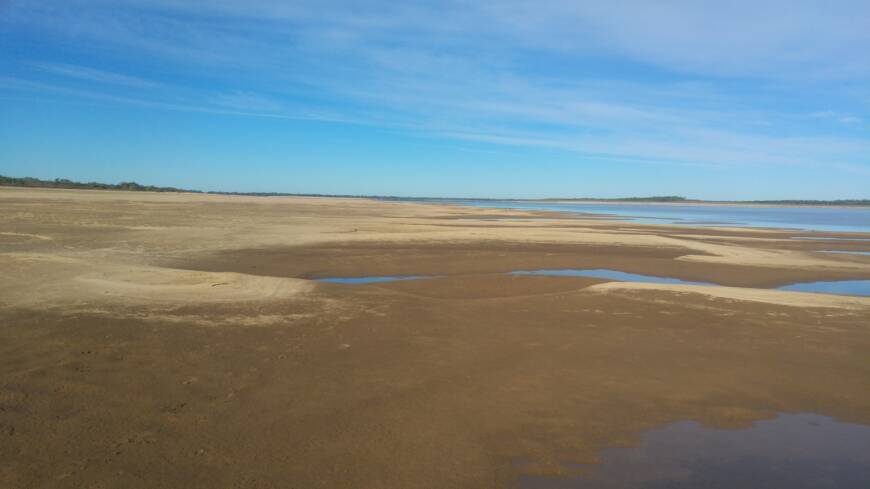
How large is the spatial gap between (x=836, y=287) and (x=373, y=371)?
51.7 ft

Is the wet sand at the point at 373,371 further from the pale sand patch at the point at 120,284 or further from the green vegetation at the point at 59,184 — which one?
the green vegetation at the point at 59,184

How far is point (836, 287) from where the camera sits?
15.9m

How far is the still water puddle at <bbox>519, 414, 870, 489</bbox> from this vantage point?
4.65m

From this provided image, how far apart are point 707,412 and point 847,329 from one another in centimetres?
608

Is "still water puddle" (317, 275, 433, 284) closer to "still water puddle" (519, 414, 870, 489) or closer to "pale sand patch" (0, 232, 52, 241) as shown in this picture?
"still water puddle" (519, 414, 870, 489)

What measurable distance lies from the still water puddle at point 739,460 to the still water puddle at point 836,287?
444 inches

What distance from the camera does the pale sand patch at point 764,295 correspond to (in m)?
12.2

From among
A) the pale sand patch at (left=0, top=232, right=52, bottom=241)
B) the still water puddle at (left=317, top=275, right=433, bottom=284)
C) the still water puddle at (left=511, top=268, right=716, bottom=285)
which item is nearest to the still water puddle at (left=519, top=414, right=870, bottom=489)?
the still water puddle at (left=317, top=275, right=433, bottom=284)

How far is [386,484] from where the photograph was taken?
4457 mm

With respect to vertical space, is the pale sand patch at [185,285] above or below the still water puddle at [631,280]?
above

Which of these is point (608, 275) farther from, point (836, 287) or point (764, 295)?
point (836, 287)

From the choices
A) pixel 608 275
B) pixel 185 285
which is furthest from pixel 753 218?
pixel 185 285

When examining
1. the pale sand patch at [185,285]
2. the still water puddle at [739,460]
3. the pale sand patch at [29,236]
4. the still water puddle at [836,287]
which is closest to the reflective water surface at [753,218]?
the still water puddle at [836,287]

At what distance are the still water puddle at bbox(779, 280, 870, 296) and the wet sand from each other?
4.47 feet
